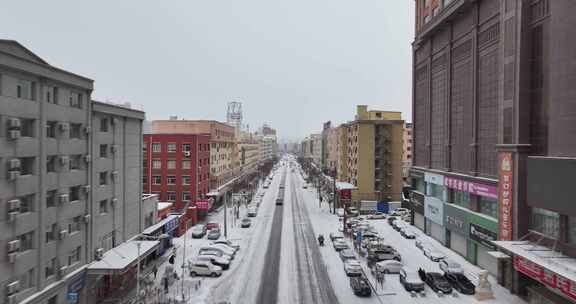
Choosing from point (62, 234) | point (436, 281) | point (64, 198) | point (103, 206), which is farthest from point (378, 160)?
point (62, 234)

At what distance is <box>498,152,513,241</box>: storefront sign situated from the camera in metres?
28.3

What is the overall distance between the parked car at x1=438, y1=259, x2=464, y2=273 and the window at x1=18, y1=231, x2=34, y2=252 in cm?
2986

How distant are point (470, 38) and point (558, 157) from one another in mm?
18312

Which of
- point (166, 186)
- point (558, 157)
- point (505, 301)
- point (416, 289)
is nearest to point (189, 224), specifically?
point (166, 186)

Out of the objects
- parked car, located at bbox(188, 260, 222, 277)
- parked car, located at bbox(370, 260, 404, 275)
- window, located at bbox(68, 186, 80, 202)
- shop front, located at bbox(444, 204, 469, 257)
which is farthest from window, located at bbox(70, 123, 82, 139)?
shop front, located at bbox(444, 204, 469, 257)

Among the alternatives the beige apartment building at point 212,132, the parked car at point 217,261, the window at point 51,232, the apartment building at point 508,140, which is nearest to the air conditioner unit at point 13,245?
the window at point 51,232

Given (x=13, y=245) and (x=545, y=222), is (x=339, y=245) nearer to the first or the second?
(x=545, y=222)

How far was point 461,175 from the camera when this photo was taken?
38.6 meters

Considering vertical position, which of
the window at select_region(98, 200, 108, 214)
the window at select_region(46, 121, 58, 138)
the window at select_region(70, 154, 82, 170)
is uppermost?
the window at select_region(46, 121, 58, 138)

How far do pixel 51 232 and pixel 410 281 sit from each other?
24831mm

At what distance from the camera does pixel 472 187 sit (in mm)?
36062

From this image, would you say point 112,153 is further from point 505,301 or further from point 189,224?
point 505,301

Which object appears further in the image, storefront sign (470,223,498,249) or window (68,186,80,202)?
storefront sign (470,223,498,249)

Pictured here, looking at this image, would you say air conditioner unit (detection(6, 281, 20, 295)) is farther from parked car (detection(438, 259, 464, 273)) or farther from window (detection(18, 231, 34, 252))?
parked car (detection(438, 259, 464, 273))
